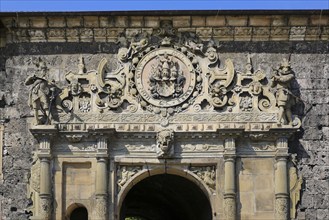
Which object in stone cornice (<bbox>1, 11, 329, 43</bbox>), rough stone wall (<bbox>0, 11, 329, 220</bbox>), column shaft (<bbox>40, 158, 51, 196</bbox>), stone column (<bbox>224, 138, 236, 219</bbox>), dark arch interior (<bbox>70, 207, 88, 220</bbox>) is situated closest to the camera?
stone column (<bbox>224, 138, 236, 219</bbox>)

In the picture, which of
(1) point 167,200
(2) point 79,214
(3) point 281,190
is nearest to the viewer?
(3) point 281,190

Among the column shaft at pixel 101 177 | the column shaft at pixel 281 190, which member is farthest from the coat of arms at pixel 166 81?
the column shaft at pixel 281 190

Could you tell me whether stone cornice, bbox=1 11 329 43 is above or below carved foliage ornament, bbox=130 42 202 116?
above

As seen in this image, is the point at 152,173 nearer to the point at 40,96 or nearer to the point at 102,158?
the point at 102,158

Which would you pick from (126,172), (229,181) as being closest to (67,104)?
(126,172)

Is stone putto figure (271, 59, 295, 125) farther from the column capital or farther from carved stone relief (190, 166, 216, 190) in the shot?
the column capital

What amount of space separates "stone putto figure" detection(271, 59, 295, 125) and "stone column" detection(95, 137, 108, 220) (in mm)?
3613

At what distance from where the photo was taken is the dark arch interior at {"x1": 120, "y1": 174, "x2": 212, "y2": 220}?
21906 mm

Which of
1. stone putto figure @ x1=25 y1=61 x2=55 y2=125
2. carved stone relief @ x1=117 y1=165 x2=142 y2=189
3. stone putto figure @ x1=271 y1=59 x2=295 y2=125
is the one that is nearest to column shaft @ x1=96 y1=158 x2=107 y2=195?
carved stone relief @ x1=117 y1=165 x2=142 y2=189

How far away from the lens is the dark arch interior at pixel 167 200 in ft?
71.9

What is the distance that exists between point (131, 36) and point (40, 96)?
2275 mm

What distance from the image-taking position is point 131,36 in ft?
63.8

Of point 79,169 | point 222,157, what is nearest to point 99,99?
point 79,169

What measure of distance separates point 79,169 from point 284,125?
4242 mm
